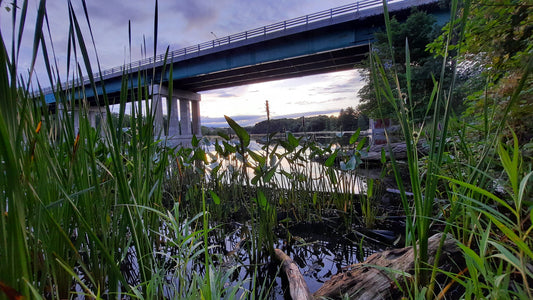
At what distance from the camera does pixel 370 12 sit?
7.31 m

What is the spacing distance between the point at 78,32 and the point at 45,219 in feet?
1.48

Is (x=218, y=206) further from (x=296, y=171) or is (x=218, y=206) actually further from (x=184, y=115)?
(x=184, y=115)

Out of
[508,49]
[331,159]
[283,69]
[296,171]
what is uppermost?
→ [283,69]

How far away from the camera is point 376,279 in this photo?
2.14ft

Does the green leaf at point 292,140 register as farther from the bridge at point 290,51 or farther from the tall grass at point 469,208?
the bridge at point 290,51

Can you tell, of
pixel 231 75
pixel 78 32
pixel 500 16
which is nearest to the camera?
pixel 78 32

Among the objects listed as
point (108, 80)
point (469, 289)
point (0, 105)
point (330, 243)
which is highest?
point (108, 80)

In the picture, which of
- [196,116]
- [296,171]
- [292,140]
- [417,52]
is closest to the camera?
[292,140]

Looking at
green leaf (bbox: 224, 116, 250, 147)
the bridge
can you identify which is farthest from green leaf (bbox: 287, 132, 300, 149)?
the bridge

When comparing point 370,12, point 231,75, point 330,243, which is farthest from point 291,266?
point 231,75

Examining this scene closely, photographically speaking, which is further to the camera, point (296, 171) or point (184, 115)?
point (184, 115)

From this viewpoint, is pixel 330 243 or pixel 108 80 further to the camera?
pixel 108 80

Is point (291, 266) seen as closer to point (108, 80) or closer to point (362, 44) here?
point (362, 44)

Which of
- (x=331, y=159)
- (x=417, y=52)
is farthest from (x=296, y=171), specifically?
(x=417, y=52)
